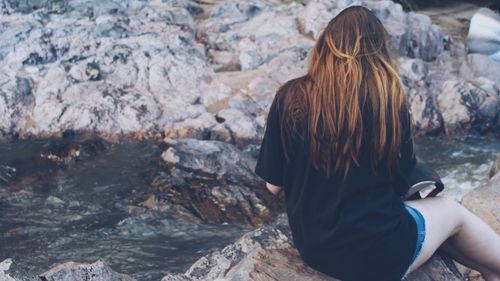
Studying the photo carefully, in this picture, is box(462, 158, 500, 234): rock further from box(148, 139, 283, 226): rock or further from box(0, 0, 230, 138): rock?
box(0, 0, 230, 138): rock

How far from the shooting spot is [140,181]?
6746 millimetres

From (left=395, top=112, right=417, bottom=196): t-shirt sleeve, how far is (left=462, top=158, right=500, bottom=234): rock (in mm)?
1351

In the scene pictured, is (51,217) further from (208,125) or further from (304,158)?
(304,158)

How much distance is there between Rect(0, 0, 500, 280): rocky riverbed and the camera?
539 cm

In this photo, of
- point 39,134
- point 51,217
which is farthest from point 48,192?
point 39,134

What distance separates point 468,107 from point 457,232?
6.25 m

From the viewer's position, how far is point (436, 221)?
2.81 meters

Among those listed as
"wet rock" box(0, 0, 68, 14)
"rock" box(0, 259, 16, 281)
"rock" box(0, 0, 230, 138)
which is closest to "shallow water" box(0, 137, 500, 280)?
"rock" box(0, 0, 230, 138)

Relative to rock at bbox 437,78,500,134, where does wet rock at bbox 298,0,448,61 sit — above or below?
above

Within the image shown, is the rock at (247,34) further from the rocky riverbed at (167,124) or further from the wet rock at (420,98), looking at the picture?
the wet rock at (420,98)

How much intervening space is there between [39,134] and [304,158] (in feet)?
20.0

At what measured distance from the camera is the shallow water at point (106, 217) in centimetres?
525

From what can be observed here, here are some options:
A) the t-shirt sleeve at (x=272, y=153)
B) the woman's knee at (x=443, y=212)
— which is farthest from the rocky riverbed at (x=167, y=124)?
the t-shirt sleeve at (x=272, y=153)

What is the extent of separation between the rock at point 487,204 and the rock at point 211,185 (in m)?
2.36
